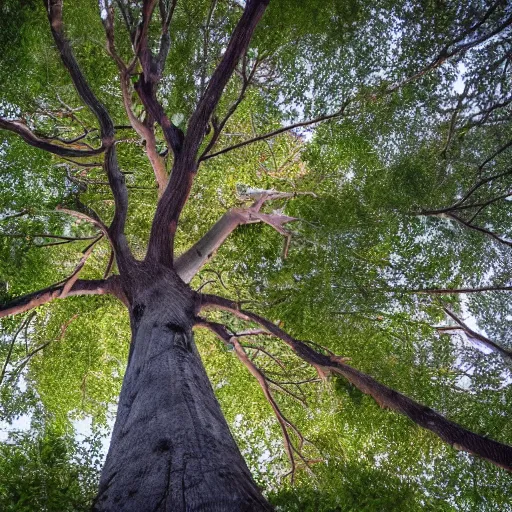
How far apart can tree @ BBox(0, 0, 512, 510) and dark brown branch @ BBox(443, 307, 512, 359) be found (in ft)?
0.13

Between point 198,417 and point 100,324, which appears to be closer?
point 198,417

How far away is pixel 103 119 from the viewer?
14.0 feet

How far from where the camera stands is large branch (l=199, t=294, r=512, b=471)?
285 cm

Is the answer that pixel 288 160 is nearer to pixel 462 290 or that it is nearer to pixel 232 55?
pixel 232 55

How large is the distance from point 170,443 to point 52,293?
281 cm

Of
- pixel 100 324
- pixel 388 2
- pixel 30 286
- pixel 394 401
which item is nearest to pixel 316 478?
pixel 394 401

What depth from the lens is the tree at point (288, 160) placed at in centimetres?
467

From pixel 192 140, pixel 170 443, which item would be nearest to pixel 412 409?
pixel 170 443

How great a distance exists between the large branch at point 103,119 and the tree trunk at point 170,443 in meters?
1.51

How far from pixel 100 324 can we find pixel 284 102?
459 cm

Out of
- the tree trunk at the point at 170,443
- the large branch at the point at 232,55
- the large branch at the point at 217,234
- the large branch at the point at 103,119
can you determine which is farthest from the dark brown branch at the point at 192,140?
the tree trunk at the point at 170,443

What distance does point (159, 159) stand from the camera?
211 inches

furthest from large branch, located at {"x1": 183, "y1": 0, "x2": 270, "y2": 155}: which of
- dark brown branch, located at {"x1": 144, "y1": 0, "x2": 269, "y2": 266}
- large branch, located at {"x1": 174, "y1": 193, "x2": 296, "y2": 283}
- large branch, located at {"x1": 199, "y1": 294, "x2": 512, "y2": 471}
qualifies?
large branch, located at {"x1": 199, "y1": 294, "x2": 512, "y2": 471}

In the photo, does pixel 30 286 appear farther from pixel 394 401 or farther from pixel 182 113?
pixel 394 401
